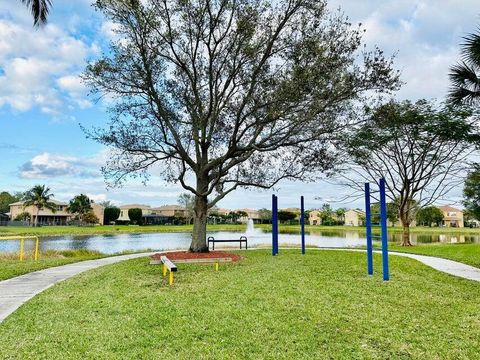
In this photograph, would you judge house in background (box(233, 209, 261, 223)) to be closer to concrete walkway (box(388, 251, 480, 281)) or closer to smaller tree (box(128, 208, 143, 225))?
smaller tree (box(128, 208, 143, 225))

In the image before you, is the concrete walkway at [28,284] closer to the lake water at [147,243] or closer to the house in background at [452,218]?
the lake water at [147,243]

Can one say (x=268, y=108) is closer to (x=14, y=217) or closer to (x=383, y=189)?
(x=383, y=189)

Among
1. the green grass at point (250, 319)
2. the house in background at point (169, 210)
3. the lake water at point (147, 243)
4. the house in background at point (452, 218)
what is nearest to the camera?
the green grass at point (250, 319)

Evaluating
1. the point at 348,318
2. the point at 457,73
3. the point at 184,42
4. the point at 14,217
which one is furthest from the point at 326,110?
the point at 14,217

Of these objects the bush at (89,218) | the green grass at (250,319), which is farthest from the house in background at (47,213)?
the green grass at (250,319)

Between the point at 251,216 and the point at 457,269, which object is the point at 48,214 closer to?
the point at 251,216

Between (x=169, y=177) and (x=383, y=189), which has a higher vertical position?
(x=169, y=177)

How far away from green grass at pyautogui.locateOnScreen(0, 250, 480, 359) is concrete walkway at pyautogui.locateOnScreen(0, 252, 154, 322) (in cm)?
33

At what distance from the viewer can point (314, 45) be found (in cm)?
1334

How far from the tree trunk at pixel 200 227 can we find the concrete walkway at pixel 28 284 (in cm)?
382

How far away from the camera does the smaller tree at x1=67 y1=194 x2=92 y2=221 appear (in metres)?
73.4

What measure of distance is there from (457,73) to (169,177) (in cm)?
1121

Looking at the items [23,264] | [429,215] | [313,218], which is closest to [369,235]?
[23,264]

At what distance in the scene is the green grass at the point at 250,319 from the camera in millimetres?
4562
